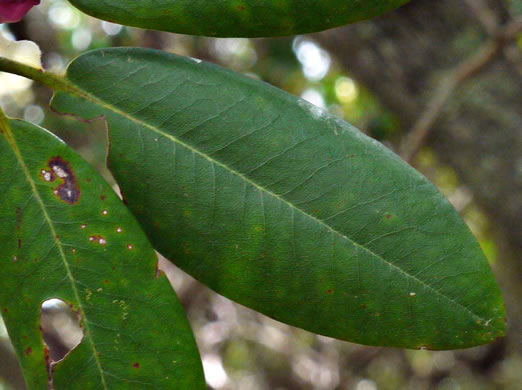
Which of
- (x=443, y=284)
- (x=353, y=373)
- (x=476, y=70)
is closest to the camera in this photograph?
(x=443, y=284)

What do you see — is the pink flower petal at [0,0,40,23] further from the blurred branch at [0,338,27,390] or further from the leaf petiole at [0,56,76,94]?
the blurred branch at [0,338,27,390]

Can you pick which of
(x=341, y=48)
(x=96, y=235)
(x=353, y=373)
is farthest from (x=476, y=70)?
(x=353, y=373)

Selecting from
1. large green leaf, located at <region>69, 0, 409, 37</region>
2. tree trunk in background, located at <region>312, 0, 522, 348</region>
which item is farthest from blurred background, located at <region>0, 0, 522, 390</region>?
large green leaf, located at <region>69, 0, 409, 37</region>

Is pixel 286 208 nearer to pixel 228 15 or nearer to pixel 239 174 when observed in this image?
pixel 239 174

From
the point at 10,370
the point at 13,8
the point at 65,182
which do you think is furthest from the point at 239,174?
the point at 10,370

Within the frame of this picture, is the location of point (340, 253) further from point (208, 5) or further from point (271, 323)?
point (271, 323)

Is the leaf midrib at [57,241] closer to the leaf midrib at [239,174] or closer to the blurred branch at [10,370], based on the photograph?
the leaf midrib at [239,174]

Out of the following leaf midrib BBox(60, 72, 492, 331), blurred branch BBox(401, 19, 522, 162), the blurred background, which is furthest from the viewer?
the blurred background
